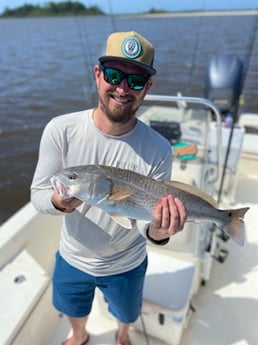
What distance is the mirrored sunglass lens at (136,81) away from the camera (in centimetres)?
144

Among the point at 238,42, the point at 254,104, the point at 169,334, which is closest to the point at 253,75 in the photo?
the point at 254,104

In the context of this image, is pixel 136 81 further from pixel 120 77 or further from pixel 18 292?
pixel 18 292

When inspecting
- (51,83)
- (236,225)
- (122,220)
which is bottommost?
(51,83)

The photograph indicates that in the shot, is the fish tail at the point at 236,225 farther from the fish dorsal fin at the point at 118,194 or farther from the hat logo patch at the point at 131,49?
the hat logo patch at the point at 131,49

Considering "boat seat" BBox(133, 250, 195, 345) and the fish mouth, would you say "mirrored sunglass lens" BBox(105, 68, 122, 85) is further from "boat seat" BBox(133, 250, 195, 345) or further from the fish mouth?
"boat seat" BBox(133, 250, 195, 345)

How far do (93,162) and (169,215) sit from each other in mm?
439

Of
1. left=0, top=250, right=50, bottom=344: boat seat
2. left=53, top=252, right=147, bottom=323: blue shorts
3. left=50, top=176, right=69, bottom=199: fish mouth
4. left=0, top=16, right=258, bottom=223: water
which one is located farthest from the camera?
left=0, top=16, right=258, bottom=223: water

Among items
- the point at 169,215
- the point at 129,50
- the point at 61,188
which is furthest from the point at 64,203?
the point at 129,50

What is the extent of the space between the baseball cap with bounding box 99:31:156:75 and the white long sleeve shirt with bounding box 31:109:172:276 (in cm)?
28

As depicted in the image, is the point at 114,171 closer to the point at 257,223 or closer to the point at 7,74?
the point at 257,223

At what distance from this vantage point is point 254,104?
30.3 feet

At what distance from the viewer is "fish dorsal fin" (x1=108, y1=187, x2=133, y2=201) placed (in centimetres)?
135

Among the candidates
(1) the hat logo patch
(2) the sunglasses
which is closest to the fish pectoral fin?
(2) the sunglasses

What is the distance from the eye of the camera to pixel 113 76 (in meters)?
1.44
